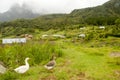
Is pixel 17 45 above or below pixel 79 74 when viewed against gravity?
above

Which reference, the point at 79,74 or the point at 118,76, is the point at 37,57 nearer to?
the point at 79,74

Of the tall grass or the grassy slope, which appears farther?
the tall grass

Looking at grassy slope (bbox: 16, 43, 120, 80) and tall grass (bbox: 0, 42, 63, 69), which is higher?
tall grass (bbox: 0, 42, 63, 69)

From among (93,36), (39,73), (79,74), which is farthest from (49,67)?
(93,36)

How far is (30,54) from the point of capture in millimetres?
18141

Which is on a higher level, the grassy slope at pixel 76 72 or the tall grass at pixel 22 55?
the tall grass at pixel 22 55

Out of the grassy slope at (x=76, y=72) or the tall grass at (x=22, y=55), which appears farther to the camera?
the tall grass at (x=22, y=55)

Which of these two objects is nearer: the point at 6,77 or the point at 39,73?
the point at 6,77

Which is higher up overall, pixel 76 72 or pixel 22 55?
pixel 22 55

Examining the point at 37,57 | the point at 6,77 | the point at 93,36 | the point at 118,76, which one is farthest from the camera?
the point at 93,36

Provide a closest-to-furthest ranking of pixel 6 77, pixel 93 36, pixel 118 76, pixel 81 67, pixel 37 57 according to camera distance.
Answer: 1. pixel 6 77
2. pixel 118 76
3. pixel 81 67
4. pixel 37 57
5. pixel 93 36

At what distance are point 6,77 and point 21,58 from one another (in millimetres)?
4569

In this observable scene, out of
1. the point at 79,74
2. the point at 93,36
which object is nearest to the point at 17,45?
the point at 79,74

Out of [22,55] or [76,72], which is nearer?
[76,72]
